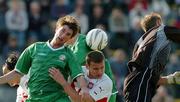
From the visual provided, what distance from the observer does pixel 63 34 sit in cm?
994

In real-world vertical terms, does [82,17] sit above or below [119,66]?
above

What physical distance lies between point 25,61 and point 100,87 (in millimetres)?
1199

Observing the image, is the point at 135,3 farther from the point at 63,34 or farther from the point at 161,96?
the point at 63,34

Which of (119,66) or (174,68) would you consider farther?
(174,68)

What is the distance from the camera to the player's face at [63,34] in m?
9.94

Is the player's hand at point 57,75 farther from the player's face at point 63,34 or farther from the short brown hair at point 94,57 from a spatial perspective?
the short brown hair at point 94,57

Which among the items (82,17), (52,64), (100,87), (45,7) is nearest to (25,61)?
(52,64)

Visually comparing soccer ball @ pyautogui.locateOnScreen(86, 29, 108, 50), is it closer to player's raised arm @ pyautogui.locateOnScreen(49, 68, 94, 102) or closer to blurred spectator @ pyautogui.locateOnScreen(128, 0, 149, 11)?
player's raised arm @ pyautogui.locateOnScreen(49, 68, 94, 102)

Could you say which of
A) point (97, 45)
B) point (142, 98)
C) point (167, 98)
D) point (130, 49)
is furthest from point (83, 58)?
point (130, 49)

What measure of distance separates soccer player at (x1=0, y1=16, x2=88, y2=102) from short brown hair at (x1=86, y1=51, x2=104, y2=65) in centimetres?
29

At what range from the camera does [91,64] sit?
404 inches

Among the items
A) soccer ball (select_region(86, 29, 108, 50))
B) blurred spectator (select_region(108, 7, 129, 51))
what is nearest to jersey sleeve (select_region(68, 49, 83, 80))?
soccer ball (select_region(86, 29, 108, 50))

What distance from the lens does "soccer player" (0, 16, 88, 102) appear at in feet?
32.7

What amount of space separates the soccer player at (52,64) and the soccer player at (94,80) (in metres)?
0.14
